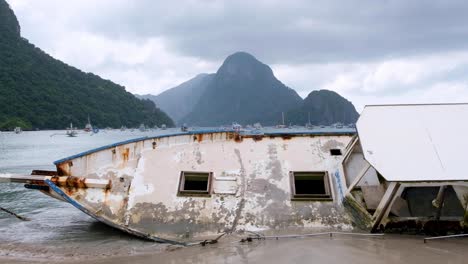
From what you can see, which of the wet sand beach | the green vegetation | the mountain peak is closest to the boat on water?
the wet sand beach

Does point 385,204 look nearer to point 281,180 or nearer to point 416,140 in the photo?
point 416,140

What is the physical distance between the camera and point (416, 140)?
22.9 feet

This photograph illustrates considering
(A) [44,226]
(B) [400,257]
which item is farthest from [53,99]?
(B) [400,257]

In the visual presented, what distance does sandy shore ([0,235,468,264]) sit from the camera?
19.8 ft

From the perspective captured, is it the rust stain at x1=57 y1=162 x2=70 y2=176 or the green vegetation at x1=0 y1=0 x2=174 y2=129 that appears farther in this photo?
the green vegetation at x1=0 y1=0 x2=174 y2=129

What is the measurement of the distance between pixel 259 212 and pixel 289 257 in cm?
177

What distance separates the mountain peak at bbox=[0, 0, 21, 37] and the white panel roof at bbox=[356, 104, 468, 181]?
452 feet

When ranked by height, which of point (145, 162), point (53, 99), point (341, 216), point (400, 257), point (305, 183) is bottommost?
point (400, 257)

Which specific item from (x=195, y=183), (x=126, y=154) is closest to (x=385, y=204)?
(x=195, y=183)

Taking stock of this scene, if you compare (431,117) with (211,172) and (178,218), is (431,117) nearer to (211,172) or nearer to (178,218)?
(211,172)

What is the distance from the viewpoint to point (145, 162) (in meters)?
9.16

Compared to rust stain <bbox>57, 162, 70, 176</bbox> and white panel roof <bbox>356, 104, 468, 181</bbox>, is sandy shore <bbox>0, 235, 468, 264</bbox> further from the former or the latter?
rust stain <bbox>57, 162, 70, 176</bbox>

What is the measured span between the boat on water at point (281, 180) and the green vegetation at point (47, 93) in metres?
106

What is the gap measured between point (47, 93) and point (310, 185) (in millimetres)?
114862
